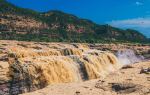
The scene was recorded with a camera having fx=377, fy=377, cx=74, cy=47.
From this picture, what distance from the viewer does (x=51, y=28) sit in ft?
443

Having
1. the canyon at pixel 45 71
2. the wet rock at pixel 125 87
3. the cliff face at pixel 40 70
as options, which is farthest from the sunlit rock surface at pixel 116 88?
the cliff face at pixel 40 70

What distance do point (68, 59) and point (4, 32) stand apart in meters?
59.3

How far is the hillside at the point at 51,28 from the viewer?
4390 inches

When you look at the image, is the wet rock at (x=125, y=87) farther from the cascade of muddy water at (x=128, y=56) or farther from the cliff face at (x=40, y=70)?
the cascade of muddy water at (x=128, y=56)

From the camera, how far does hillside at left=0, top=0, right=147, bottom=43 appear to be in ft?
366

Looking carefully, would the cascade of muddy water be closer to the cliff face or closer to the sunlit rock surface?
the cliff face

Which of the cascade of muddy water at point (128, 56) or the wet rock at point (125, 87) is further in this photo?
the cascade of muddy water at point (128, 56)

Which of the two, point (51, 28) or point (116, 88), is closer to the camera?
point (116, 88)

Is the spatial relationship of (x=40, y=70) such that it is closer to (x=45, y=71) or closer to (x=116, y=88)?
(x=45, y=71)

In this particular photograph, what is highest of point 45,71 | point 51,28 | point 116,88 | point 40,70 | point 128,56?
point 51,28

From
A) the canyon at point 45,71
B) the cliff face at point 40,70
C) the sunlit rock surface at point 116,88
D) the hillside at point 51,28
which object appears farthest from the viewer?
the hillside at point 51,28

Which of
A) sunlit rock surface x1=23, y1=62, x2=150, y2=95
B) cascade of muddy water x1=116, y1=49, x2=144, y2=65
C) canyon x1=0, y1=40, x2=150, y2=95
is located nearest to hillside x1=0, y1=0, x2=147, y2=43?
cascade of muddy water x1=116, y1=49, x2=144, y2=65

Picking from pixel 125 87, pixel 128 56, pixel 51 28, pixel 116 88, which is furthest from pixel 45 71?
A: pixel 51 28

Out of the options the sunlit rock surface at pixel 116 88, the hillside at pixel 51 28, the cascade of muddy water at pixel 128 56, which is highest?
the hillside at pixel 51 28
